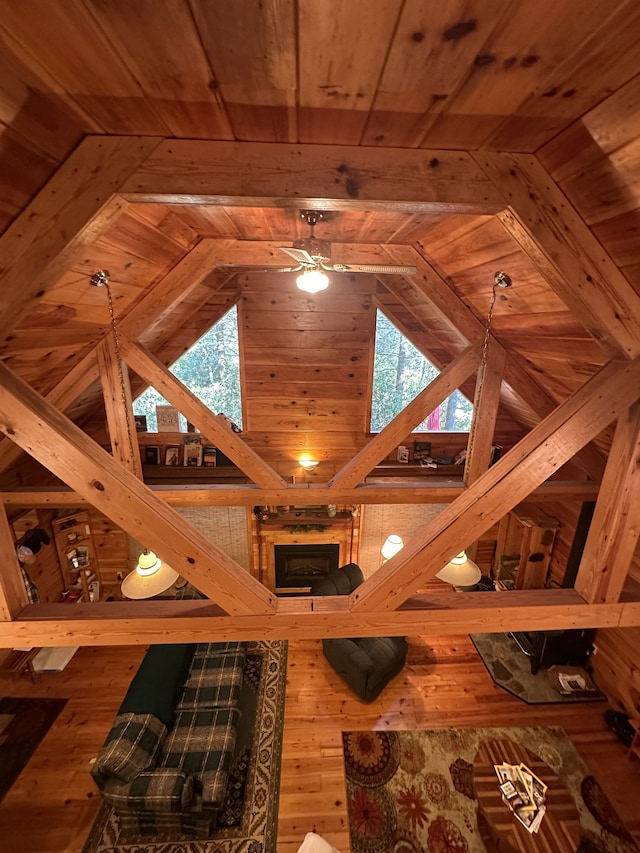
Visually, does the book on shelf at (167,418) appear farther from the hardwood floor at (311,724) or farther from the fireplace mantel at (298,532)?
the hardwood floor at (311,724)

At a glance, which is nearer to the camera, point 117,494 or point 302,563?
point 117,494

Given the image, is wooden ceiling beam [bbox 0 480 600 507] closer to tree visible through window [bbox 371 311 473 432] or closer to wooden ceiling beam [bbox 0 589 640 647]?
tree visible through window [bbox 371 311 473 432]

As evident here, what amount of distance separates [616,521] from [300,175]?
73.9 inches

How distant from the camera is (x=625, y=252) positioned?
4.33 feet

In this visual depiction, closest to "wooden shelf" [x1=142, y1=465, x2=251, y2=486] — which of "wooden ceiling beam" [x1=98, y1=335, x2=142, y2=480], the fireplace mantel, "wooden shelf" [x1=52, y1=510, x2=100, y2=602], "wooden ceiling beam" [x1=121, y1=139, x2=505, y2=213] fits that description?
the fireplace mantel

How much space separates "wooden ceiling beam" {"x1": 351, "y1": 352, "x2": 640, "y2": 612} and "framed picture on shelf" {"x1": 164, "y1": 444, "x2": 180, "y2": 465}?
3.98 metres

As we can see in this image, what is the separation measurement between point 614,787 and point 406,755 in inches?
73.8

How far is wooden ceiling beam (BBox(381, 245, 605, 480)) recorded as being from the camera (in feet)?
9.46

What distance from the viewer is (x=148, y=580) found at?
8.52ft

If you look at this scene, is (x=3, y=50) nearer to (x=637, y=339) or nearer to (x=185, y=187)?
(x=185, y=187)

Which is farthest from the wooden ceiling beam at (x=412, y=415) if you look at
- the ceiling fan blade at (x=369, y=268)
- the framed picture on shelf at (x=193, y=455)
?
the framed picture on shelf at (x=193, y=455)

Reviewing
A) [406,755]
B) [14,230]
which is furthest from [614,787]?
[14,230]

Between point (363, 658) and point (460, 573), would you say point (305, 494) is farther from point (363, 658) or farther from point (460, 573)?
point (363, 658)

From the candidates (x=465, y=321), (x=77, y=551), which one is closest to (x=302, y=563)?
(x=77, y=551)
